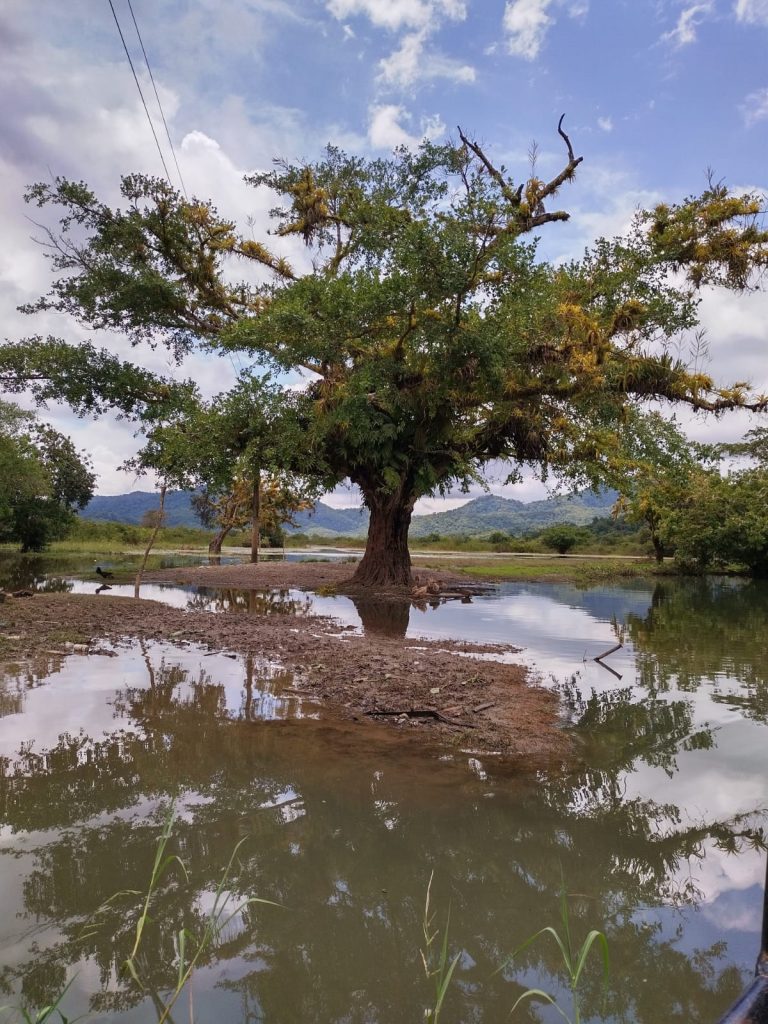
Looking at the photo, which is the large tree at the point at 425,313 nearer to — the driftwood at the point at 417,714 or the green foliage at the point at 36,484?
the driftwood at the point at 417,714

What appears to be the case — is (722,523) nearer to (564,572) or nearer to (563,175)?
(564,572)

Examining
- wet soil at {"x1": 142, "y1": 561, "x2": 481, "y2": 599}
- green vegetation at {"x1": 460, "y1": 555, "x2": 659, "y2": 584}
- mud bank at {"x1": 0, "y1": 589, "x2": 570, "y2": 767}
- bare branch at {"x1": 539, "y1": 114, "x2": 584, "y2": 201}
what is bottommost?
green vegetation at {"x1": 460, "y1": 555, "x2": 659, "y2": 584}

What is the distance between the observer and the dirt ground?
6512mm

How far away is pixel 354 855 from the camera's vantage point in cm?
383

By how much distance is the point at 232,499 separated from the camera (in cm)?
4547

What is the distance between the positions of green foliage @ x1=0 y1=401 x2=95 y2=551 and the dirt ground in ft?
78.8

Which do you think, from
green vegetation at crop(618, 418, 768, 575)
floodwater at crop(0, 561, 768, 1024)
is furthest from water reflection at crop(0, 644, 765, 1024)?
green vegetation at crop(618, 418, 768, 575)

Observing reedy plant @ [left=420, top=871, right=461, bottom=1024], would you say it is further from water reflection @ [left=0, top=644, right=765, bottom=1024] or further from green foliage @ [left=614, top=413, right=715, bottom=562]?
green foliage @ [left=614, top=413, right=715, bottom=562]

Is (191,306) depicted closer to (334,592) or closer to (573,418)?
(334,592)

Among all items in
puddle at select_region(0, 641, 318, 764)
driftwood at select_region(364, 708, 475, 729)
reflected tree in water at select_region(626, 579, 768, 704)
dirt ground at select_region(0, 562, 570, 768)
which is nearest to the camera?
puddle at select_region(0, 641, 318, 764)

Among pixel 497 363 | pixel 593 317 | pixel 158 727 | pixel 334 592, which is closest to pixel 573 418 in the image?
pixel 593 317

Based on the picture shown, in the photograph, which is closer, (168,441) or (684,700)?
(684,700)

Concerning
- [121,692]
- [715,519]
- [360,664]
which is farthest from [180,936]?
[715,519]

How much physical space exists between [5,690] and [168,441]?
13.3m
